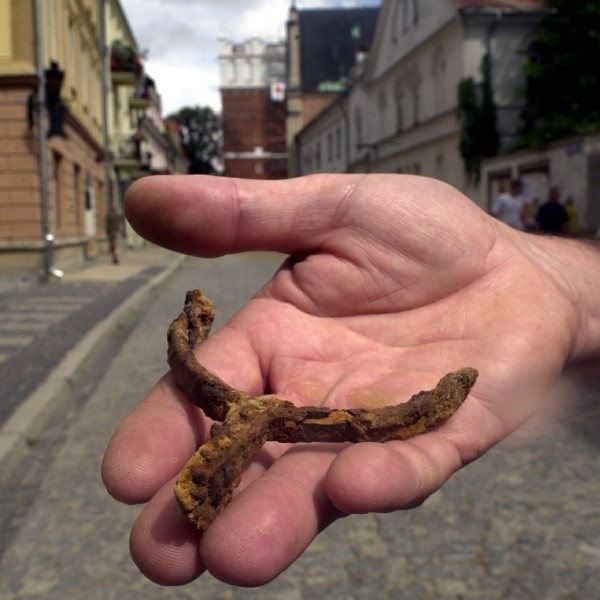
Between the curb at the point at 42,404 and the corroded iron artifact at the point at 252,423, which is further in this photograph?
the curb at the point at 42,404

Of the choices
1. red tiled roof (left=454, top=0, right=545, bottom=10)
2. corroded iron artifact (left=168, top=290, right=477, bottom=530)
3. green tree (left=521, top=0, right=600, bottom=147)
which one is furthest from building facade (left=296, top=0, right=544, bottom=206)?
corroded iron artifact (left=168, top=290, right=477, bottom=530)

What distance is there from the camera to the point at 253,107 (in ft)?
238

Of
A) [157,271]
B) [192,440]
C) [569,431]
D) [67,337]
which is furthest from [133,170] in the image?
[192,440]

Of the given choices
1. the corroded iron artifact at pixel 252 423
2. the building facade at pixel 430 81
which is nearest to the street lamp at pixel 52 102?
the building facade at pixel 430 81

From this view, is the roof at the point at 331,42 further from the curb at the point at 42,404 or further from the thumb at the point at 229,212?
the thumb at the point at 229,212

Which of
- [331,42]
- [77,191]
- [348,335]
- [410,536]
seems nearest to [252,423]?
[348,335]

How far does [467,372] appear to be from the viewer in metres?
2.06

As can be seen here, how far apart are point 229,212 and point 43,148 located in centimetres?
1577

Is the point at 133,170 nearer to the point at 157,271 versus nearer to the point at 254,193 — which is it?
the point at 157,271

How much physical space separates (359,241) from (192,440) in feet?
2.88

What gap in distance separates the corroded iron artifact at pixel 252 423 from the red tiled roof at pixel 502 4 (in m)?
27.2

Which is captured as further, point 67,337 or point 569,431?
point 67,337

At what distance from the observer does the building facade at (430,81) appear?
2712 centimetres

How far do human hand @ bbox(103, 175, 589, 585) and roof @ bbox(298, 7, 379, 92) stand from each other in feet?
203
